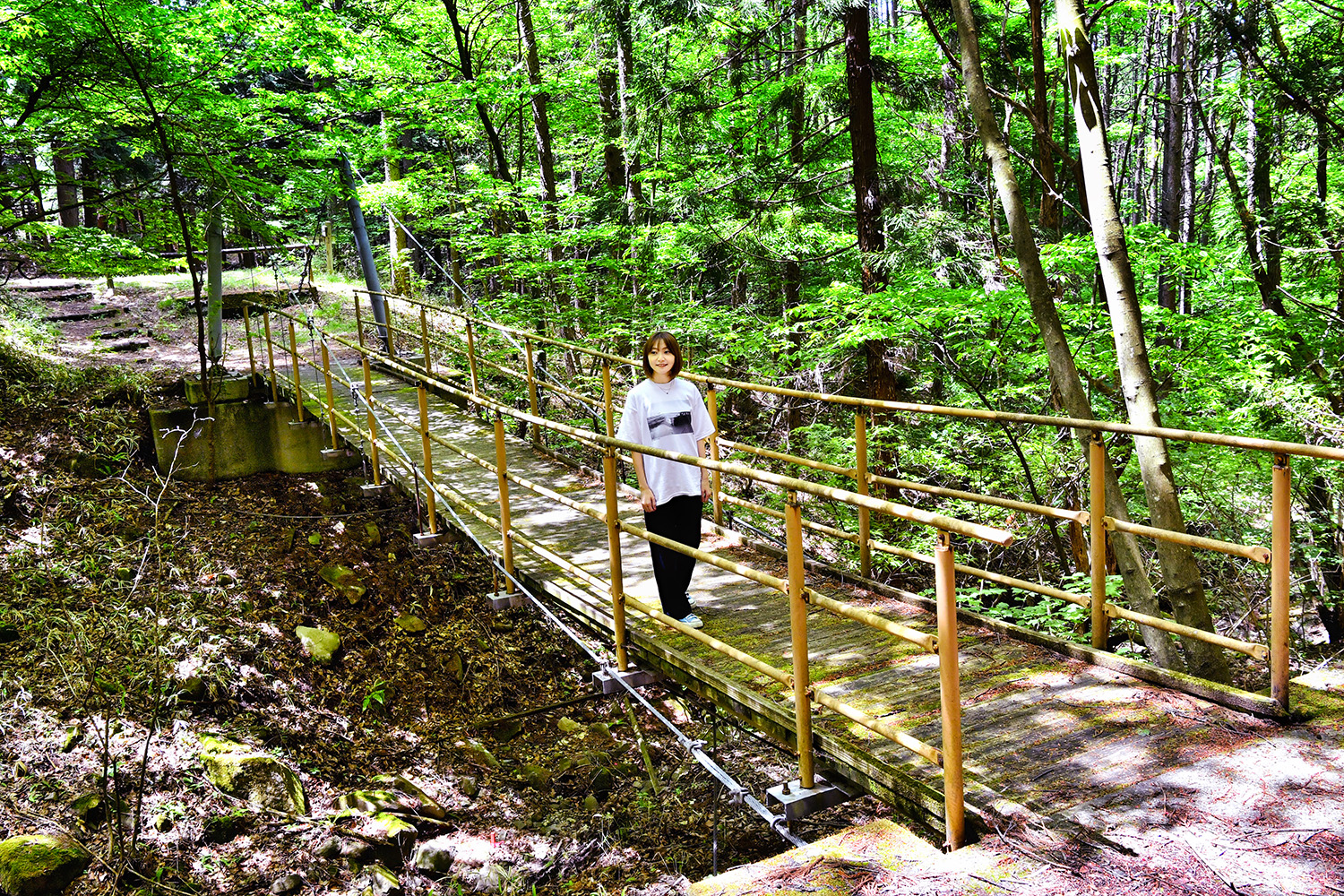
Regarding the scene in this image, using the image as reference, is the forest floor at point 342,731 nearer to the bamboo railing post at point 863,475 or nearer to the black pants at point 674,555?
the black pants at point 674,555

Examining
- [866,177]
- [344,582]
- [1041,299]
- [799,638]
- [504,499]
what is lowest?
[344,582]

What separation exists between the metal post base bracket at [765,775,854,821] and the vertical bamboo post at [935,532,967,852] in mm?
558

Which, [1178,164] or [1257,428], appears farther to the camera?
[1178,164]

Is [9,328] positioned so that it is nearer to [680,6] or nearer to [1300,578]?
[680,6]

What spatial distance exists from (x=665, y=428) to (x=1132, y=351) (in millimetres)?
2726

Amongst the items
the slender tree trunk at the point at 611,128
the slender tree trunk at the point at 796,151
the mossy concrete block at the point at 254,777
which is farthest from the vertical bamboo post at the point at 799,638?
the slender tree trunk at the point at 611,128

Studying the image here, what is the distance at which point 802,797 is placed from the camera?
3166 millimetres

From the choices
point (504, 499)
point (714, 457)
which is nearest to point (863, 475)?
point (714, 457)

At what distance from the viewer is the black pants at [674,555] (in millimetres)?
4809

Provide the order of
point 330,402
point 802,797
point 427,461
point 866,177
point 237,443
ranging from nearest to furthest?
point 802,797 → point 427,461 → point 330,402 → point 866,177 → point 237,443

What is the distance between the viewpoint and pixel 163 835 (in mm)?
4301

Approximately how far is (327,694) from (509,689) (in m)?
1.26

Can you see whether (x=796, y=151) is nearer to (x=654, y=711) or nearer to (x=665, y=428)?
(x=665, y=428)

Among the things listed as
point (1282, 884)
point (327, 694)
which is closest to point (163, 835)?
point (327, 694)
